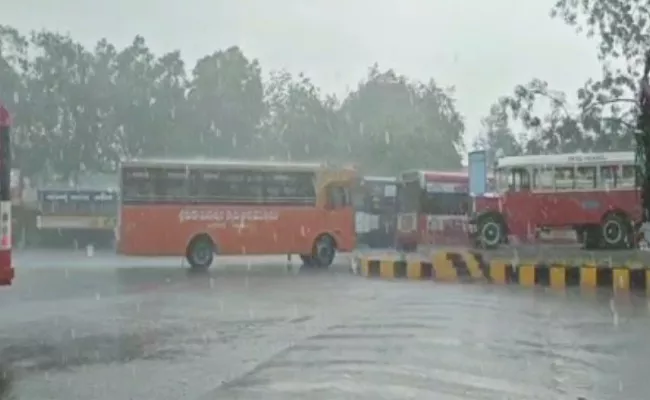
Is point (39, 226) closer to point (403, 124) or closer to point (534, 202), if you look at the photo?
point (403, 124)

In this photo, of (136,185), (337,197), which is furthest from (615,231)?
(136,185)

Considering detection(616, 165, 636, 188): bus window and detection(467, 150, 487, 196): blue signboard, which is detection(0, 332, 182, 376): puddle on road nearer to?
detection(616, 165, 636, 188): bus window

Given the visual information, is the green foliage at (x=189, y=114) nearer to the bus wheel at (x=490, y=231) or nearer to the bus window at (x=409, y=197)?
the bus window at (x=409, y=197)

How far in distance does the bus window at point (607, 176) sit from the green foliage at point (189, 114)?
19.0 meters

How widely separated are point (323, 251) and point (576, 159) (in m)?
6.85

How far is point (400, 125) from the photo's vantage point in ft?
166

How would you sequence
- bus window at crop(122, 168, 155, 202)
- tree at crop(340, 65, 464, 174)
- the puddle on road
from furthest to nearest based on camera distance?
tree at crop(340, 65, 464, 174)
bus window at crop(122, 168, 155, 202)
the puddle on road

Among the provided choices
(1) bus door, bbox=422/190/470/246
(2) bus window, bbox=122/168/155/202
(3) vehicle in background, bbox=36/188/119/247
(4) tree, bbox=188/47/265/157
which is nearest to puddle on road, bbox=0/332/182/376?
(2) bus window, bbox=122/168/155/202

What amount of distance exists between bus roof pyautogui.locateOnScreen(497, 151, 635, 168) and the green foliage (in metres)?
17.4

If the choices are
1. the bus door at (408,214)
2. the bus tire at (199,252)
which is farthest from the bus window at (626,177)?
the bus tire at (199,252)

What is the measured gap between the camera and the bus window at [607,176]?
24.6 meters

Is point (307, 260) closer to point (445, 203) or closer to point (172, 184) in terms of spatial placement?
point (172, 184)

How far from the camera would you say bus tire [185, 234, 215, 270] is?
24844 mm

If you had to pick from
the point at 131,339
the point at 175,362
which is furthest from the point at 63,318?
the point at 175,362
